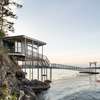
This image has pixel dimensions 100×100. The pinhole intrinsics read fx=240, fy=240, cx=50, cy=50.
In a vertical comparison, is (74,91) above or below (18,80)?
below

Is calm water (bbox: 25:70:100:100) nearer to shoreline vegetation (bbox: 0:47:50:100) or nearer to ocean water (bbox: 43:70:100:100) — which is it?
ocean water (bbox: 43:70:100:100)

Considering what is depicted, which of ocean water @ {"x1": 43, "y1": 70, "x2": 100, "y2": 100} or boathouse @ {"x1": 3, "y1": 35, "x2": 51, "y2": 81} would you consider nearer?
ocean water @ {"x1": 43, "y1": 70, "x2": 100, "y2": 100}

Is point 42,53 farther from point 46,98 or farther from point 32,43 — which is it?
point 46,98

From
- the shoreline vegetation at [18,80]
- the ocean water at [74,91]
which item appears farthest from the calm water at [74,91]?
the shoreline vegetation at [18,80]

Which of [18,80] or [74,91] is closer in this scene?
[18,80]

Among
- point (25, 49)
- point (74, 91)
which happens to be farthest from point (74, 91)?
point (25, 49)

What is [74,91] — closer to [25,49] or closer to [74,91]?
[74,91]

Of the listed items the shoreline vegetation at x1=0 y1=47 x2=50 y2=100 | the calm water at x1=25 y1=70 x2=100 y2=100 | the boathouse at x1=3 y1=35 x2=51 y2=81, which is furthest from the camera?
the boathouse at x1=3 y1=35 x2=51 y2=81

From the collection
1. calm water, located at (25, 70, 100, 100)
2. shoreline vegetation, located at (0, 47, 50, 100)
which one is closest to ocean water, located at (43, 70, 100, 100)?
calm water, located at (25, 70, 100, 100)

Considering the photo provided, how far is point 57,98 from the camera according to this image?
31.5 metres

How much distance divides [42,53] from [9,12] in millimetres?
12904

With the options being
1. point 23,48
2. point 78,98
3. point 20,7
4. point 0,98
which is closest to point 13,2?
point 20,7

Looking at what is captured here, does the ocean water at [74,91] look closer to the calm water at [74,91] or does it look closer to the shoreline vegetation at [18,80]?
the calm water at [74,91]

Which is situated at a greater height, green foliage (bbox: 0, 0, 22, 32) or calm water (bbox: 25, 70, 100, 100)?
green foliage (bbox: 0, 0, 22, 32)
